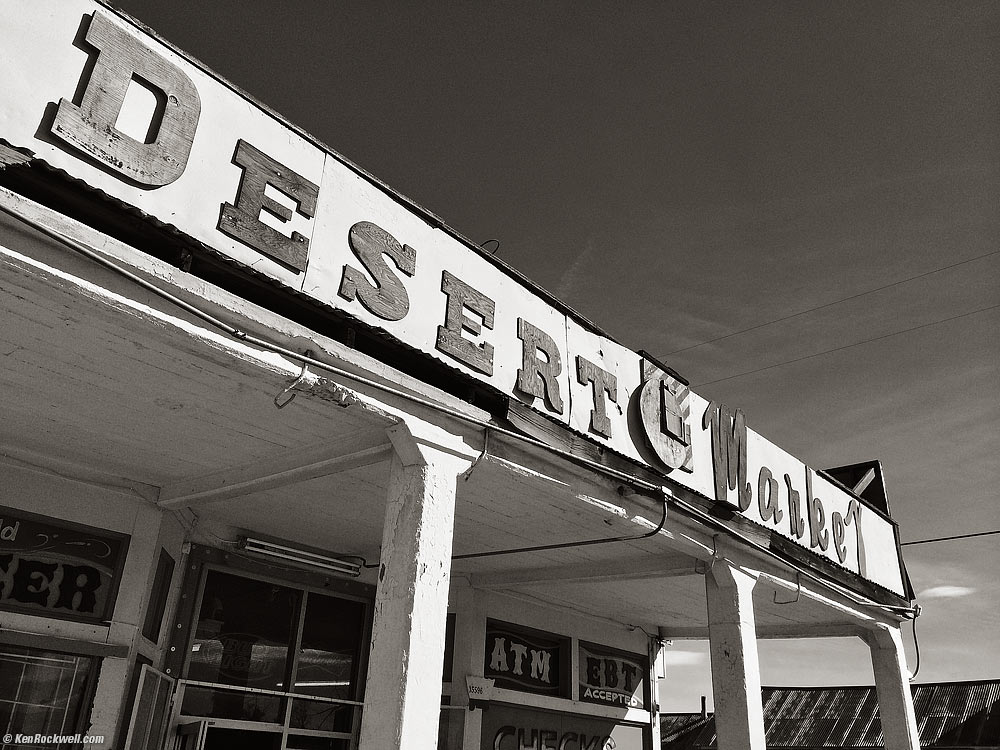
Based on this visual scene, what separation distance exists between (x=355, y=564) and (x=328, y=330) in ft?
14.7

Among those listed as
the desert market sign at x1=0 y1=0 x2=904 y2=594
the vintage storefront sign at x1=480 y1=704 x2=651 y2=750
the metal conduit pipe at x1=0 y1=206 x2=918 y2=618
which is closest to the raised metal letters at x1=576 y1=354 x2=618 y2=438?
the desert market sign at x1=0 y1=0 x2=904 y2=594

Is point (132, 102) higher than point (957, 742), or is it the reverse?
point (132, 102)

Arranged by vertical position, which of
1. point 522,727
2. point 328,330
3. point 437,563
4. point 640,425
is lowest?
point 522,727

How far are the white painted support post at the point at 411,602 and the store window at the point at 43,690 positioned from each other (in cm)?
318

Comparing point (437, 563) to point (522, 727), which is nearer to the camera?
point (437, 563)

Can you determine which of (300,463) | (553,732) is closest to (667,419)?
(300,463)

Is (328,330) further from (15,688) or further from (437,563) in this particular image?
(15,688)

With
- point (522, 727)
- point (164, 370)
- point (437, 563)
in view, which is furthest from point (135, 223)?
point (522, 727)

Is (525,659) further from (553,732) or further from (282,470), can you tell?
(282,470)

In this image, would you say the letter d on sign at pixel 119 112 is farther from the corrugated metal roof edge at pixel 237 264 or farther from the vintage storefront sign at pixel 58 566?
the vintage storefront sign at pixel 58 566

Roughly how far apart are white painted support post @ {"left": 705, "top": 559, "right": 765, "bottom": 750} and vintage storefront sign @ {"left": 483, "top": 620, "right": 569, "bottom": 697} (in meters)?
3.38

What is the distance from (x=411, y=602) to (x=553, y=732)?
24.4ft

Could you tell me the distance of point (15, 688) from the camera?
5.79 m

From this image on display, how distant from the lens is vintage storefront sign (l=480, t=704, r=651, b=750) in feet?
32.2
